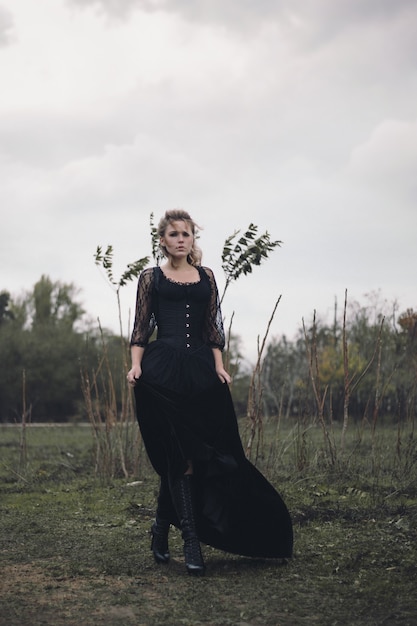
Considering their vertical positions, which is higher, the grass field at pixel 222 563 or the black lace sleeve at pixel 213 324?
the black lace sleeve at pixel 213 324

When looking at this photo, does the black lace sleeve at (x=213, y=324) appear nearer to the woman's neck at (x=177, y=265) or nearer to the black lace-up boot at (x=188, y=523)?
the woman's neck at (x=177, y=265)

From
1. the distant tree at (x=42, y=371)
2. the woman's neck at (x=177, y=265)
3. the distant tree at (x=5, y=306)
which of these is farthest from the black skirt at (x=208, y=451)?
the distant tree at (x=5, y=306)

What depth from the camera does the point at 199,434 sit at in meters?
3.68

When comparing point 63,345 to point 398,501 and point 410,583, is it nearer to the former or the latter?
point 398,501

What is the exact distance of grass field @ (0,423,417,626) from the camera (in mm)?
2939

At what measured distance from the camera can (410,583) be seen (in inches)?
131

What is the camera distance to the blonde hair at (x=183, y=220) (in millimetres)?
3891

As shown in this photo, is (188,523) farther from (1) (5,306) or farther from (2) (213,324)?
(1) (5,306)

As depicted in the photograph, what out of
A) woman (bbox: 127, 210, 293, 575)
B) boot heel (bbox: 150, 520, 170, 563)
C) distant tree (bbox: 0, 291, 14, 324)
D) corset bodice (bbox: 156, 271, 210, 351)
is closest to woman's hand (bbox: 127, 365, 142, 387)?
woman (bbox: 127, 210, 293, 575)

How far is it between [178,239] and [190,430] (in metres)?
0.90

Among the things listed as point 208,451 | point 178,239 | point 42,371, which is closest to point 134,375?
point 208,451

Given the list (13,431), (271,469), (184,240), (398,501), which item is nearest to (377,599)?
(184,240)

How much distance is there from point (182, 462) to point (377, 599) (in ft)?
3.39

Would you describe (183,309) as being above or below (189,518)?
above
